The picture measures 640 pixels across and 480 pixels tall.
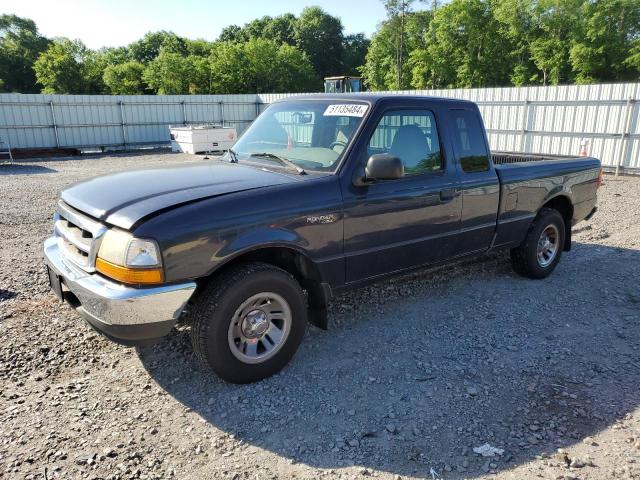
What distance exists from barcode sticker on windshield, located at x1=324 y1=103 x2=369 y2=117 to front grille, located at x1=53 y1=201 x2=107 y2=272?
6.79 feet

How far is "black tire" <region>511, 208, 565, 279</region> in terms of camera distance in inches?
216

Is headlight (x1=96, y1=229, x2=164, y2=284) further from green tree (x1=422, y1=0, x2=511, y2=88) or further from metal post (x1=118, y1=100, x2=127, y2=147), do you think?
green tree (x1=422, y1=0, x2=511, y2=88)

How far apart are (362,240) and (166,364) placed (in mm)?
1812

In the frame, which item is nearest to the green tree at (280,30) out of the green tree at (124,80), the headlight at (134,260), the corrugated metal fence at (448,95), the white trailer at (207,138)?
the green tree at (124,80)

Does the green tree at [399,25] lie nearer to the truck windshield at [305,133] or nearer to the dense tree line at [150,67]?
the dense tree line at [150,67]

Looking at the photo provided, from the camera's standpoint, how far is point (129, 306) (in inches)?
114

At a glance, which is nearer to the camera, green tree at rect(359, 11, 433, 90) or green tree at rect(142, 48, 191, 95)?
green tree at rect(142, 48, 191, 95)

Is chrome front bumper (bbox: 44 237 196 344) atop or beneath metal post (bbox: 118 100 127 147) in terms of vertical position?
beneath

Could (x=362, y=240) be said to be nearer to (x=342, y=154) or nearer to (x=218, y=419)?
(x=342, y=154)

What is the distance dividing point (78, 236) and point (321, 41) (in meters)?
92.1

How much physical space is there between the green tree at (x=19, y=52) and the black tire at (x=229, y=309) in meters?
61.9

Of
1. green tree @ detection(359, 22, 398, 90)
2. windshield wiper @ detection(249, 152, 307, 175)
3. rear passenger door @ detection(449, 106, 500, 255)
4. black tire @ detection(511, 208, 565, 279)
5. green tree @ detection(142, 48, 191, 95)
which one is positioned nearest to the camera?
windshield wiper @ detection(249, 152, 307, 175)

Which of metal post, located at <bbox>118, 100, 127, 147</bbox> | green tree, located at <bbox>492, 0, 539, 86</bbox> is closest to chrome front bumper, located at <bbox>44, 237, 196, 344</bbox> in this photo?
metal post, located at <bbox>118, 100, 127, 147</bbox>

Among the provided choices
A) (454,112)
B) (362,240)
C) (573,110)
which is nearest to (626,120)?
(573,110)
